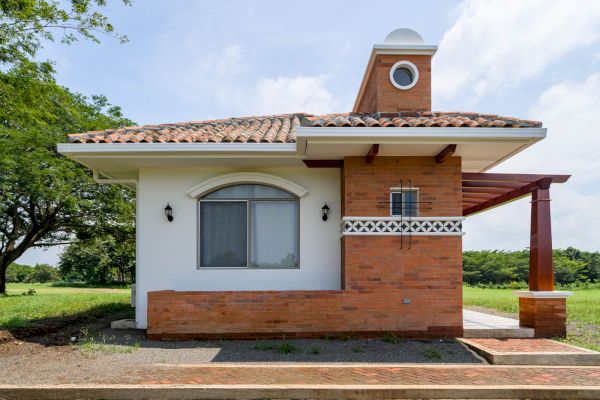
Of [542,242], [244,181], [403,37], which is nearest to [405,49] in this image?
[403,37]

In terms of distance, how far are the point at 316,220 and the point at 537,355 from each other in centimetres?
446

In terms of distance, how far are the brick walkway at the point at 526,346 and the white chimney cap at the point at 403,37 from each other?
626 centimetres

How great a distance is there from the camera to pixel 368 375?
638 centimetres

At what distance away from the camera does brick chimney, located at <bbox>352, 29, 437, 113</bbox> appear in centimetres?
1143

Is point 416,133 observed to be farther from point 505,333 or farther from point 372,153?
point 505,333

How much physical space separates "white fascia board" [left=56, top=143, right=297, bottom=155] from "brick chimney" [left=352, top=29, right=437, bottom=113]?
3104 mm

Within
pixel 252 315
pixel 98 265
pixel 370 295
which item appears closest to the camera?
pixel 252 315

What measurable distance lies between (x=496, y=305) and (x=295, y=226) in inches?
338

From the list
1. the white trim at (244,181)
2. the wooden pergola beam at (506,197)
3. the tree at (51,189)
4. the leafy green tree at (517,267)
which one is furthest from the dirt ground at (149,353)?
the leafy green tree at (517,267)

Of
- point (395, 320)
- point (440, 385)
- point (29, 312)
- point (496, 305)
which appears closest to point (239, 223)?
point (395, 320)

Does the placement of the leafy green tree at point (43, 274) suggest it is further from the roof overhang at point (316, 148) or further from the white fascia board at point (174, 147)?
the white fascia board at point (174, 147)

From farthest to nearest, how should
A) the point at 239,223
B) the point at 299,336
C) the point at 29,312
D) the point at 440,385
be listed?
the point at 29,312
the point at 239,223
the point at 299,336
the point at 440,385

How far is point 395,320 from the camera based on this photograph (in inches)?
363

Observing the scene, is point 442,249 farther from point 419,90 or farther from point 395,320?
point 419,90
